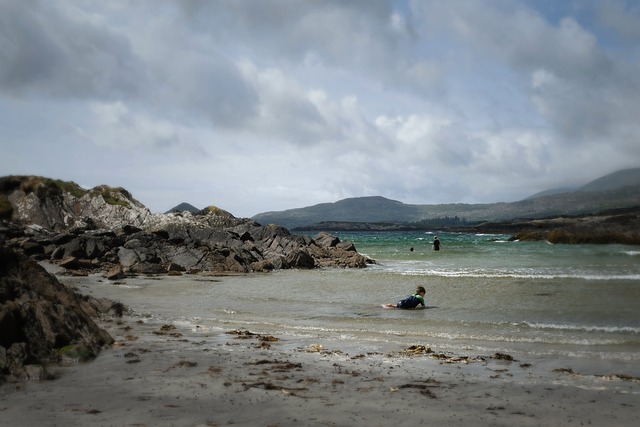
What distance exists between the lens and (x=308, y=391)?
718cm

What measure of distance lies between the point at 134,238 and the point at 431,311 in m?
23.6

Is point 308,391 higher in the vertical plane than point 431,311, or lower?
higher

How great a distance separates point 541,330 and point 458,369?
5280mm

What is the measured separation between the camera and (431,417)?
239 inches

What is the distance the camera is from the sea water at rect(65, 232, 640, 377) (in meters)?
11.3

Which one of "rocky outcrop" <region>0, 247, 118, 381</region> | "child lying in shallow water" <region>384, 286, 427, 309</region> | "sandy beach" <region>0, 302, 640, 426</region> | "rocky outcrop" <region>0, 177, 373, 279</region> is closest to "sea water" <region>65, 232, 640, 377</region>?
"child lying in shallow water" <region>384, 286, 427, 309</region>

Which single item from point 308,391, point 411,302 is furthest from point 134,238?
point 308,391

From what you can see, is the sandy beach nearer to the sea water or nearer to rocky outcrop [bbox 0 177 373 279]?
the sea water

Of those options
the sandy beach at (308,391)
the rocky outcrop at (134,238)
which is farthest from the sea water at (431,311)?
the rocky outcrop at (134,238)

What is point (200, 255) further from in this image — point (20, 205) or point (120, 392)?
point (120, 392)

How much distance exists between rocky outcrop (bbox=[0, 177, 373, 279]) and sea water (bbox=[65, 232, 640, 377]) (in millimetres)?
4653

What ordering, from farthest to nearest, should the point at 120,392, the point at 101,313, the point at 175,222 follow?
the point at 175,222, the point at 101,313, the point at 120,392

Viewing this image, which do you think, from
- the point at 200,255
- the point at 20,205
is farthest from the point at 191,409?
the point at 20,205

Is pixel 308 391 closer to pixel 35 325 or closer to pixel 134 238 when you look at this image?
pixel 35 325
